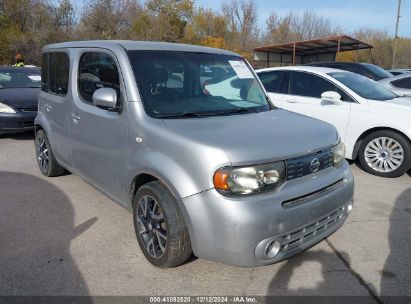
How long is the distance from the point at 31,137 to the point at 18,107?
3.35 feet

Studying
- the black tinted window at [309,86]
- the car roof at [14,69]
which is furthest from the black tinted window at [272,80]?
the car roof at [14,69]

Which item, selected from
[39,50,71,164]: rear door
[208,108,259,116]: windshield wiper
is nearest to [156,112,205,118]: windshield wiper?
[208,108,259,116]: windshield wiper

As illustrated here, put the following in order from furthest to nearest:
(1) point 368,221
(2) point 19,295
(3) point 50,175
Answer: (3) point 50,175 → (1) point 368,221 → (2) point 19,295

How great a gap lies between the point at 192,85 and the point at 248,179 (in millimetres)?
1360

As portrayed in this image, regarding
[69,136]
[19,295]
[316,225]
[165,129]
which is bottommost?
[19,295]

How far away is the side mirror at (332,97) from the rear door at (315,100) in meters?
0.11

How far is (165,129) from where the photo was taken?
302 centimetres

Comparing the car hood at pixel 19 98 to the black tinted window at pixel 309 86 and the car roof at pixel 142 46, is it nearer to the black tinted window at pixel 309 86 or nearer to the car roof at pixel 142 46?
the car roof at pixel 142 46

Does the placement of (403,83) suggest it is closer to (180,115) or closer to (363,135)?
(363,135)

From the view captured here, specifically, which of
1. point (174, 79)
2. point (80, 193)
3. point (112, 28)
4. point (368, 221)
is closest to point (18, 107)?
point (80, 193)

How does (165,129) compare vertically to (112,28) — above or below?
below

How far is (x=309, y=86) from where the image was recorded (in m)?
6.74

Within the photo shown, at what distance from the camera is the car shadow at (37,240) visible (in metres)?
2.98

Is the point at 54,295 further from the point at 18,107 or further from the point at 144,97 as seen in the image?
the point at 18,107
